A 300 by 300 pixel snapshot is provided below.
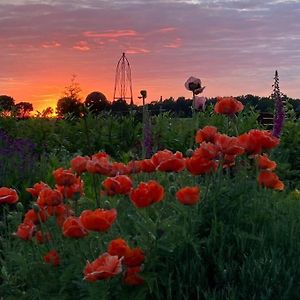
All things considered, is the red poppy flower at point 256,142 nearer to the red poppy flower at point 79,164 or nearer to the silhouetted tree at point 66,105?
the red poppy flower at point 79,164

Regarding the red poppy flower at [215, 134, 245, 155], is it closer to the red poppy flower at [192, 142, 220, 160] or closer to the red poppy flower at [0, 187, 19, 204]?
the red poppy flower at [192, 142, 220, 160]

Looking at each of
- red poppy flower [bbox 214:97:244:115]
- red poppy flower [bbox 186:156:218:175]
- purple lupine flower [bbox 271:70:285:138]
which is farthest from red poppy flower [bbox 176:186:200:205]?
purple lupine flower [bbox 271:70:285:138]

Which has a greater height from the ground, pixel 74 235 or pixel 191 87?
pixel 191 87

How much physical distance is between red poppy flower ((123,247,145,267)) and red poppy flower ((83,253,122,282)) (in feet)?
0.57

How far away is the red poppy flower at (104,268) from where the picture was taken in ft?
9.94

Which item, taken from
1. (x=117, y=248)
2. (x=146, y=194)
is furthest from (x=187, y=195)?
(x=117, y=248)

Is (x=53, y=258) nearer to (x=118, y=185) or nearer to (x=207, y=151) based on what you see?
(x=118, y=185)

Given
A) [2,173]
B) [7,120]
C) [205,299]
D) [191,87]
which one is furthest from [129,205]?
[7,120]

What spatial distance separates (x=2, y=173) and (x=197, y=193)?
482cm

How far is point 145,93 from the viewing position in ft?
20.8

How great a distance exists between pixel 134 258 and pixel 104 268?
0.29 meters

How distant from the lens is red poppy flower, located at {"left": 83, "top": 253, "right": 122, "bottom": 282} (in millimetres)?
3029

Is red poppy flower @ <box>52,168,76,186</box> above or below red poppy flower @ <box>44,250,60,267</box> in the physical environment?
above

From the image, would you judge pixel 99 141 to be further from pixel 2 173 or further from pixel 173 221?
pixel 173 221
